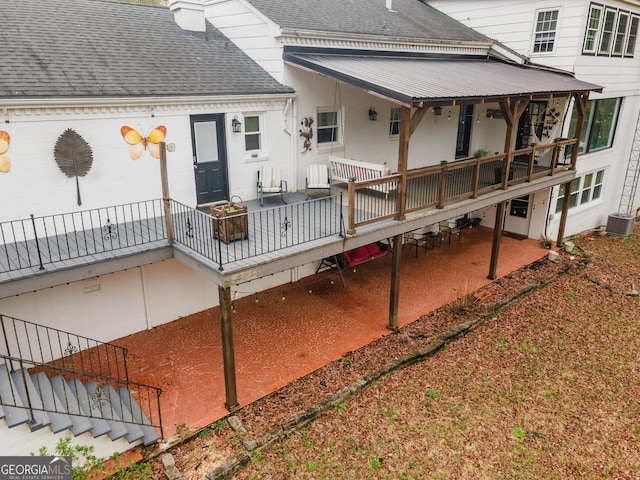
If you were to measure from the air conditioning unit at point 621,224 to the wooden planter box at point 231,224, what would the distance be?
16004 millimetres

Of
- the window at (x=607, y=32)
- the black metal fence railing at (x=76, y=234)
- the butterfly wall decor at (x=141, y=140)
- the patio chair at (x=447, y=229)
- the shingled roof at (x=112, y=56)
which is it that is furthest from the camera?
the patio chair at (x=447, y=229)

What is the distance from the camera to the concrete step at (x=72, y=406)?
6.84m

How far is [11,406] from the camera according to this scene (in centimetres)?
643

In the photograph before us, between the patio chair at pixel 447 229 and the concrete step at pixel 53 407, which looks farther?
the patio chair at pixel 447 229

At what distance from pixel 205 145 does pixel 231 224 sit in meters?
3.12

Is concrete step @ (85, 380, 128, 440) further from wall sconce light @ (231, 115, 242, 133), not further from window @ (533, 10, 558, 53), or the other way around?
window @ (533, 10, 558, 53)

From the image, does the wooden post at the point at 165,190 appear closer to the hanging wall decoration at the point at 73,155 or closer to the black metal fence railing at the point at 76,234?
the black metal fence railing at the point at 76,234

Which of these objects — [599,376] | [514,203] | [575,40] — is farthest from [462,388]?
[575,40]

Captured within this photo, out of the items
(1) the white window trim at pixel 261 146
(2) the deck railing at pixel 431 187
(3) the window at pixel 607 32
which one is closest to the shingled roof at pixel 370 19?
(1) the white window trim at pixel 261 146

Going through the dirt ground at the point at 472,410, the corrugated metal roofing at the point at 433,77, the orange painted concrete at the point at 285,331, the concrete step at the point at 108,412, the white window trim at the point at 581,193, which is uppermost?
the corrugated metal roofing at the point at 433,77

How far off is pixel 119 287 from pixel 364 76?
6.97m

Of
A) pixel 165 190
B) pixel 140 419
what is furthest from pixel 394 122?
pixel 140 419

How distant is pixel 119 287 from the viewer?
32.6ft

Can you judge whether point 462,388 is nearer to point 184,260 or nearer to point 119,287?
point 184,260
